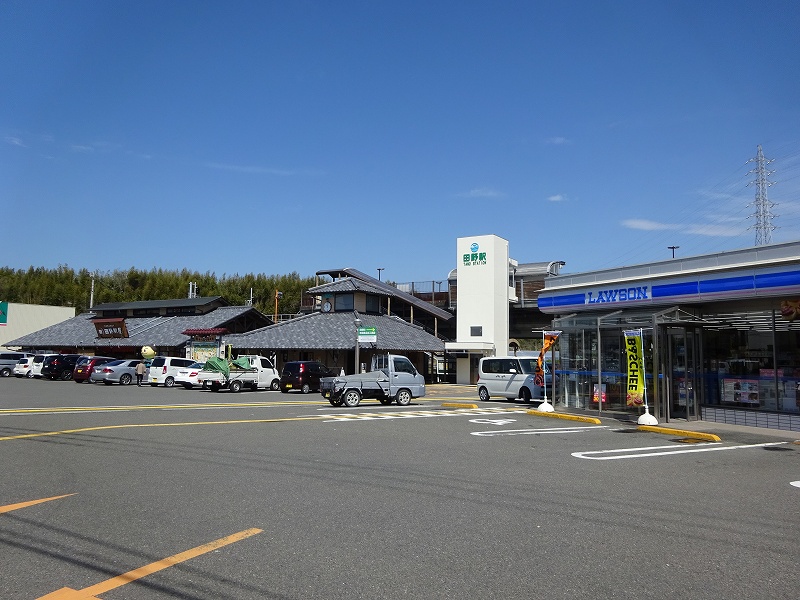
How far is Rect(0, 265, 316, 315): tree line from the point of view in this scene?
251 feet

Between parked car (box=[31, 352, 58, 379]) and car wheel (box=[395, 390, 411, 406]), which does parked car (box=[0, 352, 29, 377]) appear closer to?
parked car (box=[31, 352, 58, 379])

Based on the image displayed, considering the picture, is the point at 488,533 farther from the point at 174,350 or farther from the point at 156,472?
the point at 174,350

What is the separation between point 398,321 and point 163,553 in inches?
1641

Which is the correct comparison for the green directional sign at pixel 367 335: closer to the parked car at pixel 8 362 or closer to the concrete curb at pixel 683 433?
the concrete curb at pixel 683 433

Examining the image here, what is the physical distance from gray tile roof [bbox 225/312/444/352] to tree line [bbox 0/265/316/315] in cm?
3050

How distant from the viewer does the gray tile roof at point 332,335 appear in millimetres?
40844

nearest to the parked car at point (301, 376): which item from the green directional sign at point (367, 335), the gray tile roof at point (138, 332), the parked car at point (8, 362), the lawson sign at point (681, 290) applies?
the green directional sign at point (367, 335)

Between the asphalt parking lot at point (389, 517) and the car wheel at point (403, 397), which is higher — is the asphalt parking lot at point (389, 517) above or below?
below

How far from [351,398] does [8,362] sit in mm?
37015

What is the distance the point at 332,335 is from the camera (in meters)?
41.7

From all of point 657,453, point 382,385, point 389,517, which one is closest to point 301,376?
point 382,385

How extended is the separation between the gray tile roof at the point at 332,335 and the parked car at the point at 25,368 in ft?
45.2

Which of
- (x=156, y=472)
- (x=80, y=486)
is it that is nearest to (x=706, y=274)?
(x=156, y=472)

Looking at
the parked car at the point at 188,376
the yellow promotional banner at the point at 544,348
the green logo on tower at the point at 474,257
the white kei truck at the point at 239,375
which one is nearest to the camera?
the yellow promotional banner at the point at 544,348
